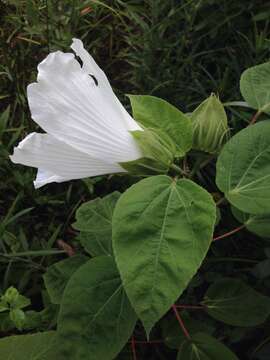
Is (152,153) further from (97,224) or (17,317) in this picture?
(17,317)

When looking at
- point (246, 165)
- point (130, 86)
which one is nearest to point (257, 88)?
point (246, 165)

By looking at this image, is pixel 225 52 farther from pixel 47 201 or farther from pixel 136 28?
pixel 47 201

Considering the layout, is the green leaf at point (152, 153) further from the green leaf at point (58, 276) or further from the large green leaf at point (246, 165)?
the green leaf at point (58, 276)

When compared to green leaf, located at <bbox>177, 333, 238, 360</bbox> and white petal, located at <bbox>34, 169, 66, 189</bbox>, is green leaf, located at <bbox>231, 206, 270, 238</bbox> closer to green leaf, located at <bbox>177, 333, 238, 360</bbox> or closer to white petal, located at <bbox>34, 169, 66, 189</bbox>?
green leaf, located at <bbox>177, 333, 238, 360</bbox>

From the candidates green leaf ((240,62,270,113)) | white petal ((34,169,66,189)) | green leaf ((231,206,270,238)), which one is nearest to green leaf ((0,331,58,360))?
white petal ((34,169,66,189))

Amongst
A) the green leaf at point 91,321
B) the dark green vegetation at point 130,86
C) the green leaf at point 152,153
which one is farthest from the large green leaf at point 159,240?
the dark green vegetation at point 130,86

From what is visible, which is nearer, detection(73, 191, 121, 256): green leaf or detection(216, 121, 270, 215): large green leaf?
detection(216, 121, 270, 215): large green leaf

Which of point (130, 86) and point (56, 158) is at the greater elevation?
point (56, 158)

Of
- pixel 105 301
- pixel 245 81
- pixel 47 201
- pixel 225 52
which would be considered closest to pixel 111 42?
pixel 225 52
